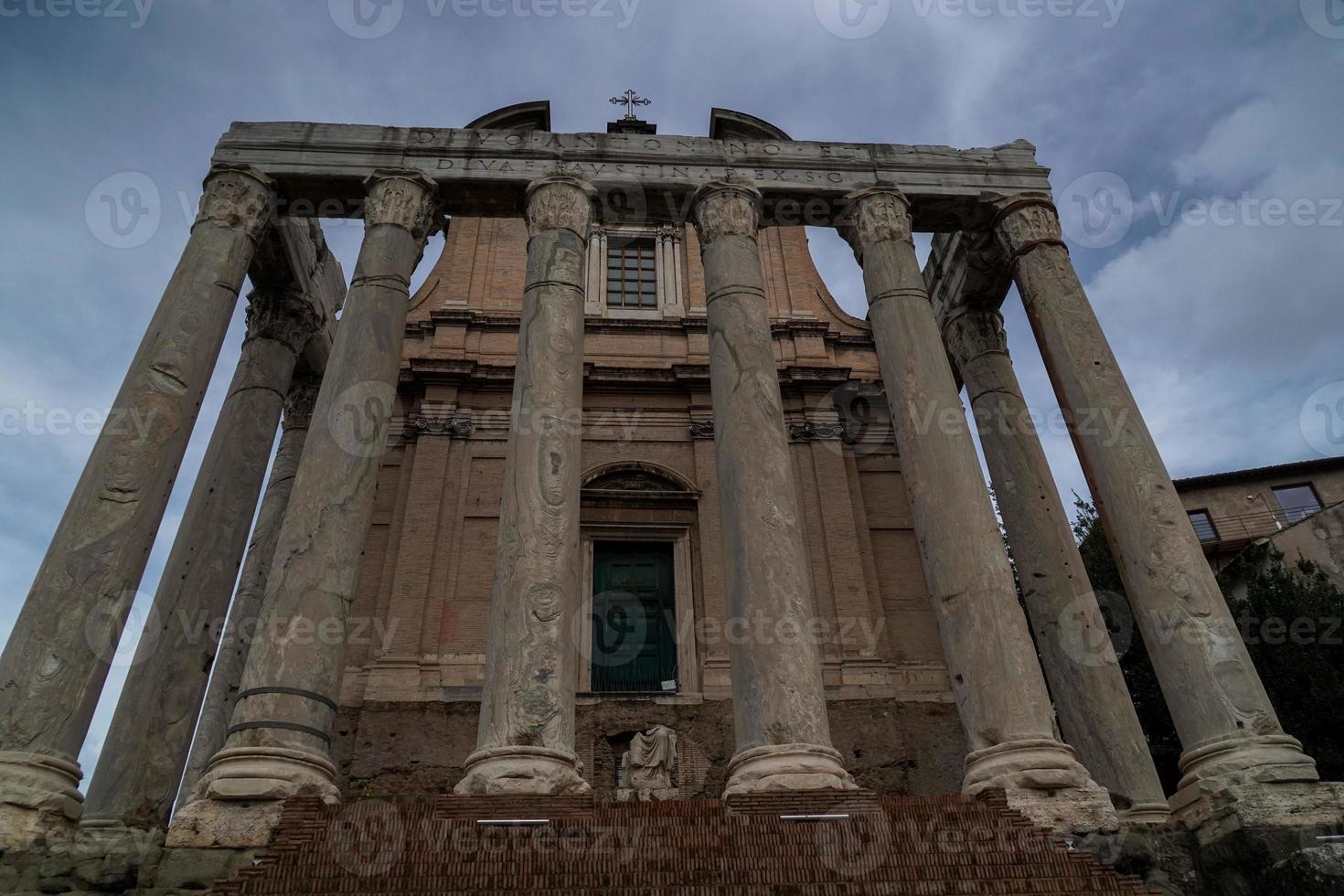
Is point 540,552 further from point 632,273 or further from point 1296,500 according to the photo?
point 1296,500

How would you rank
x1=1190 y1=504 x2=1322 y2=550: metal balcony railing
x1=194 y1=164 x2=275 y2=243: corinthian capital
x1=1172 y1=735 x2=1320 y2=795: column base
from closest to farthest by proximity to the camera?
x1=1172 y1=735 x2=1320 y2=795: column base
x1=194 y1=164 x2=275 y2=243: corinthian capital
x1=1190 y1=504 x2=1322 y2=550: metal balcony railing

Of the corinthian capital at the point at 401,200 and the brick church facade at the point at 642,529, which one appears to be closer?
the corinthian capital at the point at 401,200

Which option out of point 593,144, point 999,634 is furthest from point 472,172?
point 999,634

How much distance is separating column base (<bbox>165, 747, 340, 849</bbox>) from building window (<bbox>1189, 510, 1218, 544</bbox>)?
3124 centimetres

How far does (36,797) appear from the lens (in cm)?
839

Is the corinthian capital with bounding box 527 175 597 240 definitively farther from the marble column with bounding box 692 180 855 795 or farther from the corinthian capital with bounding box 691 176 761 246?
the marble column with bounding box 692 180 855 795

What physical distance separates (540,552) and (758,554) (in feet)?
8.06

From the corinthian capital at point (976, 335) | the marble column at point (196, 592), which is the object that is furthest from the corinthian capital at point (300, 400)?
the corinthian capital at point (976, 335)

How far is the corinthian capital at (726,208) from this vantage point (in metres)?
14.0

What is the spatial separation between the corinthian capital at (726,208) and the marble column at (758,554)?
0.04m

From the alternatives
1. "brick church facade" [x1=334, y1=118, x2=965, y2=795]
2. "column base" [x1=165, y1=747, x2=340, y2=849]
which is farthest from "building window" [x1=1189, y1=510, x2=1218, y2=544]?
"column base" [x1=165, y1=747, x2=340, y2=849]

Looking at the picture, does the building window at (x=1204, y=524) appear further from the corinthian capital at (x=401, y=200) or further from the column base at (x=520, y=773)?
the column base at (x=520, y=773)

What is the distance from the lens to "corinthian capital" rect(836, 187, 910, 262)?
14211 millimetres

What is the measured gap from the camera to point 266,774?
340 inches
